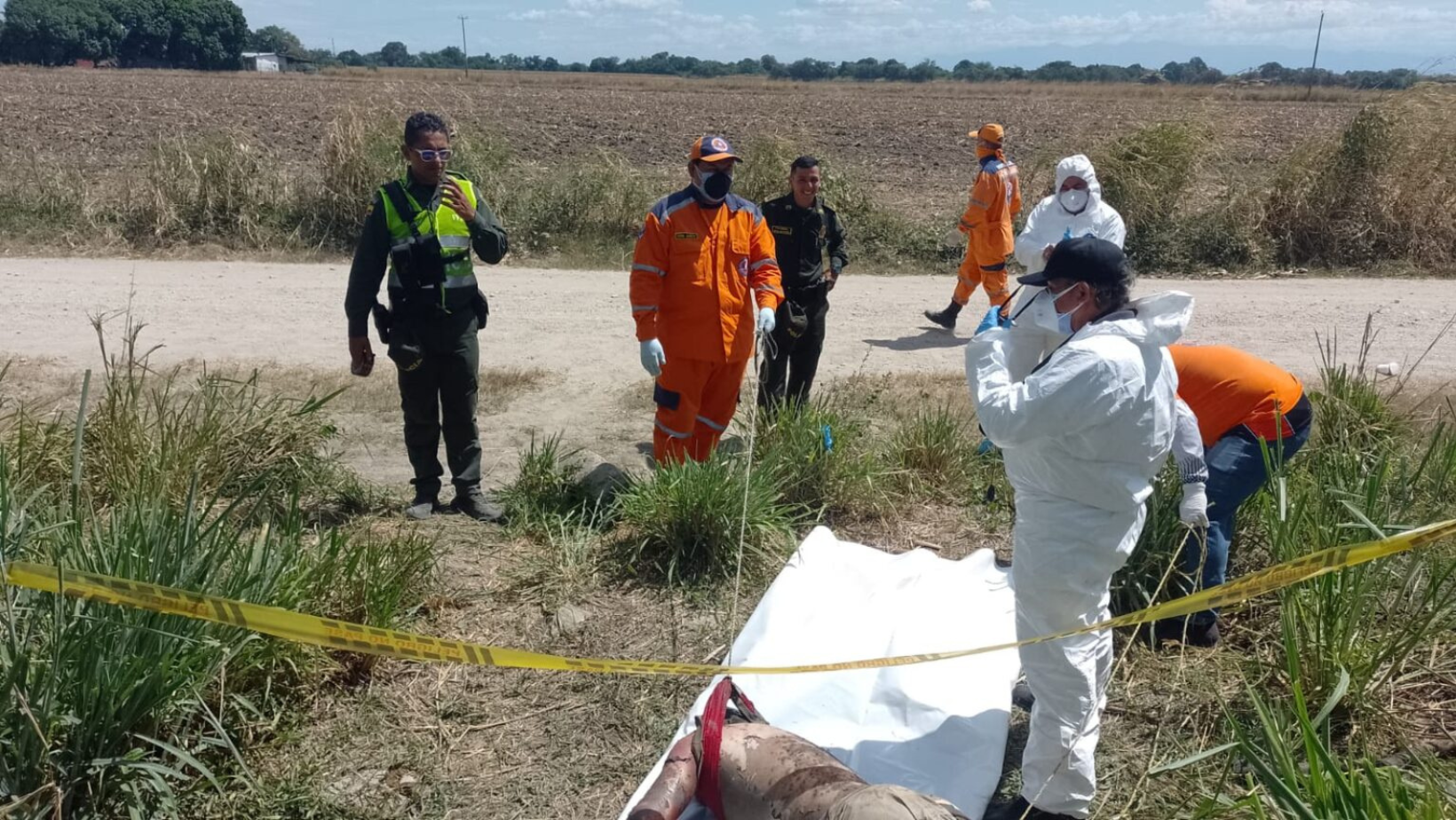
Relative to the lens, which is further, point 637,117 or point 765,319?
point 637,117

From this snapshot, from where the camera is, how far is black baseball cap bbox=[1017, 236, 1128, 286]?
2.84 metres

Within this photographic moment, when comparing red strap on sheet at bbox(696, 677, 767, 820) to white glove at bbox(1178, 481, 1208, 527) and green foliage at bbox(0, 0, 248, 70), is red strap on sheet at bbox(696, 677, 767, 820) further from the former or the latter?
green foliage at bbox(0, 0, 248, 70)

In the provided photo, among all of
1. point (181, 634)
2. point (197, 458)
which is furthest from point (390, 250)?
point (181, 634)

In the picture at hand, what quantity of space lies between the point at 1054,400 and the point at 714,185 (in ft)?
9.14

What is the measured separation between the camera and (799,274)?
6289 mm

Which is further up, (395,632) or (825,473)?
(395,632)

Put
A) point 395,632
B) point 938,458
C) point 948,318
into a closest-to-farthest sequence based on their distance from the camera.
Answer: point 395,632
point 938,458
point 948,318

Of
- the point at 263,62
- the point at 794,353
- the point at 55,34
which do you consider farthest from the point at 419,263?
the point at 55,34


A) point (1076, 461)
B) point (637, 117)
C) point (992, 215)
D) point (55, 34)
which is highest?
point (55, 34)

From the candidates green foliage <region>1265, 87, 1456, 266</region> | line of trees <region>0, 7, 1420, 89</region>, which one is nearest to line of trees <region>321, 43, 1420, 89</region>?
line of trees <region>0, 7, 1420, 89</region>

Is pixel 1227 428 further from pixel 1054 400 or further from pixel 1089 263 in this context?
pixel 1054 400

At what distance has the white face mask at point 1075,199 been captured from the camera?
627cm

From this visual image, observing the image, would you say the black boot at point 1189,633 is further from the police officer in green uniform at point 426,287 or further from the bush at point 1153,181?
the bush at point 1153,181

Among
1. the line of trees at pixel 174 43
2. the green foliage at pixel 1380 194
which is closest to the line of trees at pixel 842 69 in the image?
the line of trees at pixel 174 43
